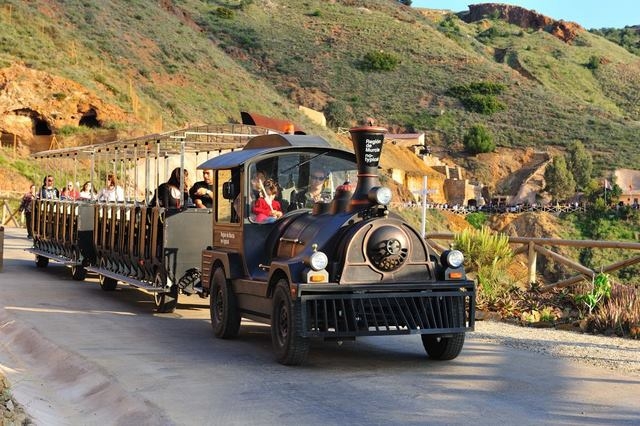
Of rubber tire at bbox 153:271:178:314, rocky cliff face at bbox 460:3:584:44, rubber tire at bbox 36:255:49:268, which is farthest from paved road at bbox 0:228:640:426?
rocky cliff face at bbox 460:3:584:44

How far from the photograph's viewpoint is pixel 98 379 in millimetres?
8914

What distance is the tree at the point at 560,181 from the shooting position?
283 feet

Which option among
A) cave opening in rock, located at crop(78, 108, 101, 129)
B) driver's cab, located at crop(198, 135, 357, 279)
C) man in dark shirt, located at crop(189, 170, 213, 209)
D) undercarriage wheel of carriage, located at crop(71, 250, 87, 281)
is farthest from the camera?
cave opening in rock, located at crop(78, 108, 101, 129)

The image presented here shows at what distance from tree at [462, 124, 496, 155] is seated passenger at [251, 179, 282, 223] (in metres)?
82.4

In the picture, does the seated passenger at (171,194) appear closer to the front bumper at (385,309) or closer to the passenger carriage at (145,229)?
the passenger carriage at (145,229)

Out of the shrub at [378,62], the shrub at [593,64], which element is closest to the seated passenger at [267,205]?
the shrub at [378,62]

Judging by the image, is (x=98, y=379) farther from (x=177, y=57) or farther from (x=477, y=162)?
(x=477, y=162)

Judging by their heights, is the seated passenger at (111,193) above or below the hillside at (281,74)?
below

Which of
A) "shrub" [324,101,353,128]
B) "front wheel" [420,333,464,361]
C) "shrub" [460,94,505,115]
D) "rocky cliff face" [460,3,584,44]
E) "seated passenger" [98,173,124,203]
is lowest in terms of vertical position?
"front wheel" [420,333,464,361]

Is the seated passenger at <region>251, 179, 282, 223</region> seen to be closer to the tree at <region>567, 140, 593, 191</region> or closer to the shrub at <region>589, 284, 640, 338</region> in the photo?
the shrub at <region>589, 284, 640, 338</region>

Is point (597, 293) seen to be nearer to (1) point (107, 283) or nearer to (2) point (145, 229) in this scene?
(2) point (145, 229)

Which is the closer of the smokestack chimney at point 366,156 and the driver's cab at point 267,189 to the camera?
the smokestack chimney at point 366,156

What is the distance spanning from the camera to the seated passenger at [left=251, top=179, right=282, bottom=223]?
440 inches

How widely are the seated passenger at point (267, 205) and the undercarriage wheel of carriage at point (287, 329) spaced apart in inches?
60.8
